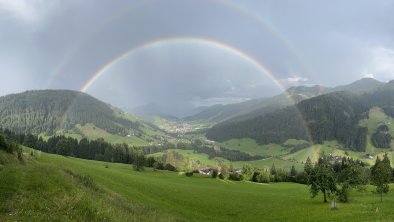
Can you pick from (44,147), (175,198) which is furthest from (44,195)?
(44,147)

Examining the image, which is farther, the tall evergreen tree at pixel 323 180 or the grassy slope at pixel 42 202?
the tall evergreen tree at pixel 323 180

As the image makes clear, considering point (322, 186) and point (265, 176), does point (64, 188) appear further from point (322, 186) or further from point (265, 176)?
Answer: point (265, 176)

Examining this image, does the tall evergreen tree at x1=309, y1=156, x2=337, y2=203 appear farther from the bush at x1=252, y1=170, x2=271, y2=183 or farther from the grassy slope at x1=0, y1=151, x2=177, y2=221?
the bush at x1=252, y1=170, x2=271, y2=183

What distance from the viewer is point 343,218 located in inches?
1785

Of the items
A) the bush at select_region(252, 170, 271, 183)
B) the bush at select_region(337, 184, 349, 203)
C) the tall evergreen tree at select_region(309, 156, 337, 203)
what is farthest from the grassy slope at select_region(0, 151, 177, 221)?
the bush at select_region(252, 170, 271, 183)

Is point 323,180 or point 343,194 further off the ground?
point 323,180

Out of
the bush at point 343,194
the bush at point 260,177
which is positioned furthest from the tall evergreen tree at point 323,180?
the bush at point 260,177

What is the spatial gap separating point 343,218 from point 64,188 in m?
37.5

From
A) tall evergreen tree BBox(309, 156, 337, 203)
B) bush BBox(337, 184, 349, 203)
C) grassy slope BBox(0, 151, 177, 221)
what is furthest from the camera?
bush BBox(337, 184, 349, 203)

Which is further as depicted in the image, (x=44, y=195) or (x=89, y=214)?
(x=44, y=195)

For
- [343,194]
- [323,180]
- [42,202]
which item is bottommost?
[343,194]

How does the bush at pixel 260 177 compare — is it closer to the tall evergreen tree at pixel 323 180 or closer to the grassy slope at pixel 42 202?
the tall evergreen tree at pixel 323 180

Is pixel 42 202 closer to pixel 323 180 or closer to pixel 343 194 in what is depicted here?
pixel 323 180

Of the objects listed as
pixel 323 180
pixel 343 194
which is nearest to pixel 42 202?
pixel 323 180
